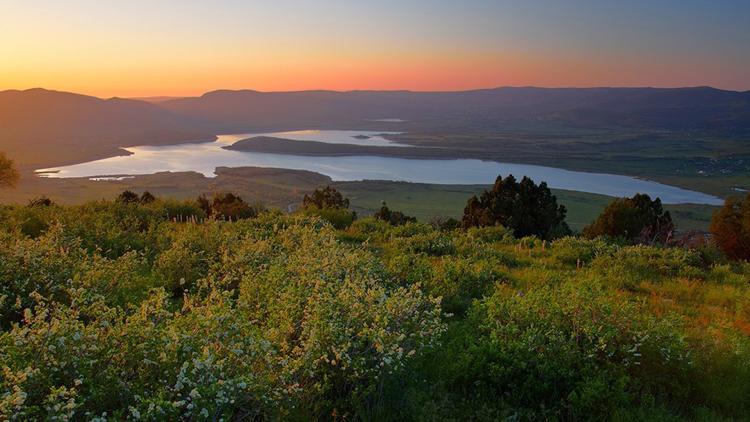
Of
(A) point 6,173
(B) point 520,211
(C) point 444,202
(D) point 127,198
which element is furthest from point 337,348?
(C) point 444,202

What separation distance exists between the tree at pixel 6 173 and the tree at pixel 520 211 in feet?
99.1

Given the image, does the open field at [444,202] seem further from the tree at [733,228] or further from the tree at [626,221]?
the tree at [626,221]

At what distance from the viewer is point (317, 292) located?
5988 millimetres

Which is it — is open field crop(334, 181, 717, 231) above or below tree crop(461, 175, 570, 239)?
below

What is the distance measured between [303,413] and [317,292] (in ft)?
5.58

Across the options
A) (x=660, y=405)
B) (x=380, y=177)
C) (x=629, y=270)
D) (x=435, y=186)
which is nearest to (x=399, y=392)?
(x=660, y=405)

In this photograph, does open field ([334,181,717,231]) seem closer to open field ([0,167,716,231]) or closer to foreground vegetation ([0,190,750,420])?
open field ([0,167,716,231])

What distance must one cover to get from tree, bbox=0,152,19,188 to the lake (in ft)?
223

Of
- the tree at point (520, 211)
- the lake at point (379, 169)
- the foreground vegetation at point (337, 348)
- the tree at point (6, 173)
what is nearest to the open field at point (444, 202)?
the lake at point (379, 169)

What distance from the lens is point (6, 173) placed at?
33188mm

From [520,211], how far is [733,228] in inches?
502

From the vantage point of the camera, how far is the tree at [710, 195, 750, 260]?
29.2m

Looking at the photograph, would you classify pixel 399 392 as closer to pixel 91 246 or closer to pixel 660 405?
pixel 660 405

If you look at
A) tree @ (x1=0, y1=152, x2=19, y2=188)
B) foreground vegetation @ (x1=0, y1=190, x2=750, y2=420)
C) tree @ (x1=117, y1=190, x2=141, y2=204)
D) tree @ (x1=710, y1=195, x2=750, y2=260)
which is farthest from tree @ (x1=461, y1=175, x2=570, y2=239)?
tree @ (x1=0, y1=152, x2=19, y2=188)
